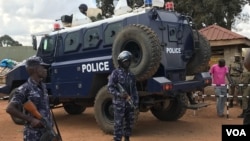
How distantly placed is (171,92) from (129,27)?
1.47 metres

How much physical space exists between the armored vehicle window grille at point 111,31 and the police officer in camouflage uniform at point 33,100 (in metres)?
4.28

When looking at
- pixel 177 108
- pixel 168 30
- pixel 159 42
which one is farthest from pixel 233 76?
pixel 159 42

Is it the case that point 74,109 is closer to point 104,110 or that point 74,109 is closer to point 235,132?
point 104,110

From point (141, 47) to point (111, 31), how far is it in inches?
48.2

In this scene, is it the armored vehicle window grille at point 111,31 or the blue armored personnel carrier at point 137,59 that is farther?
the armored vehicle window grille at point 111,31

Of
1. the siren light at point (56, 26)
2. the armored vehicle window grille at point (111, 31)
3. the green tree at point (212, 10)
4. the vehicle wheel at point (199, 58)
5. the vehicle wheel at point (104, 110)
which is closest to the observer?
the vehicle wheel at point (104, 110)

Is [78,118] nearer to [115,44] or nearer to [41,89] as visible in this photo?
[115,44]

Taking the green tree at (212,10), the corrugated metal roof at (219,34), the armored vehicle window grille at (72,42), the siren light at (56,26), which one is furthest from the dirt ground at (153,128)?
the green tree at (212,10)

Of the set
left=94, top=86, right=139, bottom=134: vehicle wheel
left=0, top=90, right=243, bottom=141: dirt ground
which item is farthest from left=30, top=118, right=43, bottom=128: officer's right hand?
left=94, top=86, right=139, bottom=134: vehicle wheel

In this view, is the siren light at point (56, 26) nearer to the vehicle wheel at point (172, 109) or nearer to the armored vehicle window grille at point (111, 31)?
the armored vehicle window grille at point (111, 31)

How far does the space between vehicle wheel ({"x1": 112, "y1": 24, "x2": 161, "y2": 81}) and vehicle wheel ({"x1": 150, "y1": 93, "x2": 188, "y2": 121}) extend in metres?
1.75

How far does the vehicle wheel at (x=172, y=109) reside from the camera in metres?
8.98

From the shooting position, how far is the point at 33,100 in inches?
149

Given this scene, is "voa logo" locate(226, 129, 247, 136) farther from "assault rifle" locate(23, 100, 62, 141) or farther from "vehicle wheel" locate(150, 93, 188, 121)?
"vehicle wheel" locate(150, 93, 188, 121)
